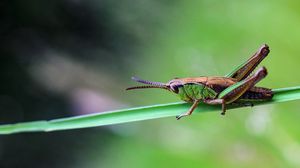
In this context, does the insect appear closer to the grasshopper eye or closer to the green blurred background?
the grasshopper eye

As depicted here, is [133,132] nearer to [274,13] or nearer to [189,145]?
[189,145]

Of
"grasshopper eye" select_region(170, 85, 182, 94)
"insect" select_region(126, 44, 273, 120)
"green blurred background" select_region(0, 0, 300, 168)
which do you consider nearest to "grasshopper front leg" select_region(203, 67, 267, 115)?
"insect" select_region(126, 44, 273, 120)

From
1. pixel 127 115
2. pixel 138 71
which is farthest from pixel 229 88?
pixel 138 71

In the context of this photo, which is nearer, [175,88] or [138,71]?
[175,88]

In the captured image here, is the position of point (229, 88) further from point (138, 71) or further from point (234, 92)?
point (138, 71)

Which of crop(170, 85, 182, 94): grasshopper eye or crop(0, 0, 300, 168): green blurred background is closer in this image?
crop(170, 85, 182, 94): grasshopper eye
